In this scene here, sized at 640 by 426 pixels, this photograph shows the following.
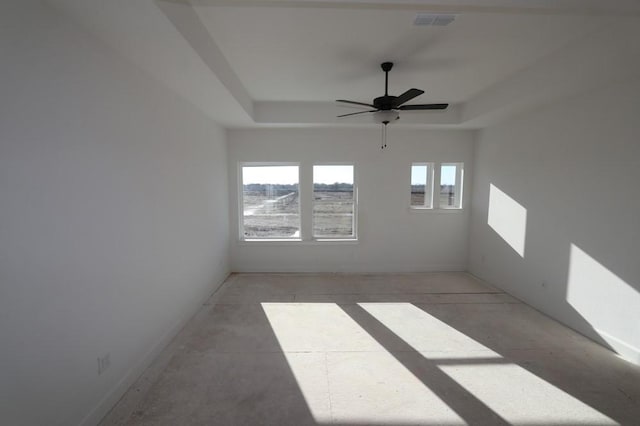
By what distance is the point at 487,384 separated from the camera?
2174mm

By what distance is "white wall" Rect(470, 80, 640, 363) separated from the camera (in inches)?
98.3

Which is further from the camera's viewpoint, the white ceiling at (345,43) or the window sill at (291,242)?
the window sill at (291,242)

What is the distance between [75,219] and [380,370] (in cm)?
247

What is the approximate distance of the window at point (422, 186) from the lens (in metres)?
4.90

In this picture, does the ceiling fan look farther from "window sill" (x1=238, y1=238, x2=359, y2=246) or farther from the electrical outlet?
the electrical outlet

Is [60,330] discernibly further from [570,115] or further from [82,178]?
[570,115]

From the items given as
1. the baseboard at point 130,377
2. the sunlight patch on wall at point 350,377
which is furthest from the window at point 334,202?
A: the baseboard at point 130,377

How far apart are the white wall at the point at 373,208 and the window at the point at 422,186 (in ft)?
0.46

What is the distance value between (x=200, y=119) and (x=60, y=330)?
273cm

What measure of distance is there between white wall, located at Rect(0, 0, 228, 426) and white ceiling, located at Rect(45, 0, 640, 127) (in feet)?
0.99

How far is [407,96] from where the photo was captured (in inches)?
99.9

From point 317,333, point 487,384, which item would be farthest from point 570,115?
point 317,333

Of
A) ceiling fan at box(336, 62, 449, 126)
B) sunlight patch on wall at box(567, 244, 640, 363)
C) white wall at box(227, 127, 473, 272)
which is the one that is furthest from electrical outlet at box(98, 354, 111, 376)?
sunlight patch on wall at box(567, 244, 640, 363)

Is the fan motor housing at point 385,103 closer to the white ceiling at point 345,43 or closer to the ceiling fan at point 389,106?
the ceiling fan at point 389,106
